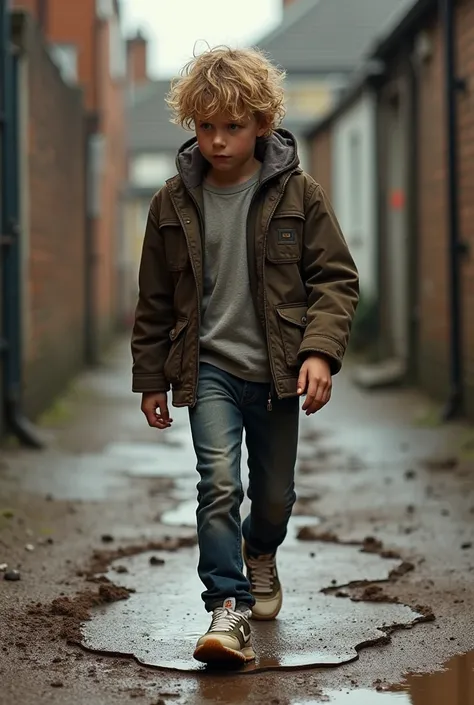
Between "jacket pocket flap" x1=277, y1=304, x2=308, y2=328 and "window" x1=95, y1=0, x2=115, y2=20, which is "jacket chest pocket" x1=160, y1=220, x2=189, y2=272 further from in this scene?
"window" x1=95, y1=0, x2=115, y2=20

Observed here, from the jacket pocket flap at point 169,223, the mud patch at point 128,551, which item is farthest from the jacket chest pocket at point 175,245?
the mud patch at point 128,551

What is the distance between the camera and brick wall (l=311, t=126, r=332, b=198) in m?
25.2

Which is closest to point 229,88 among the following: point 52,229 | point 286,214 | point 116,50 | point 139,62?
point 286,214

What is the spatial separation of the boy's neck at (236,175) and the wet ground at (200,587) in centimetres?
147

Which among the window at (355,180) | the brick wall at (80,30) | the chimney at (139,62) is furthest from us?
the chimney at (139,62)

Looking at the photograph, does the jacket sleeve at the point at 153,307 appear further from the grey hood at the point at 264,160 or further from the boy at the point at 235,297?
the grey hood at the point at 264,160

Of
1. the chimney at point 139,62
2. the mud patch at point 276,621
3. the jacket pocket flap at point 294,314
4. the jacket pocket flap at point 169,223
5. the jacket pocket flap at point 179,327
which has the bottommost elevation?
the mud patch at point 276,621

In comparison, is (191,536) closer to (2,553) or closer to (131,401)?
(2,553)

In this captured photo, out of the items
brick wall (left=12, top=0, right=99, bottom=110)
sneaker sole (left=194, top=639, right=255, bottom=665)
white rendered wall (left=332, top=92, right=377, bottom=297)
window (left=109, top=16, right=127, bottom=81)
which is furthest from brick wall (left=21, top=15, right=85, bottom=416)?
window (left=109, top=16, right=127, bottom=81)

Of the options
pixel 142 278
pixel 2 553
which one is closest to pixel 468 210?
pixel 2 553

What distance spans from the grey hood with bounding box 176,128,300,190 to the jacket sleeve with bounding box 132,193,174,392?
5.2 inches

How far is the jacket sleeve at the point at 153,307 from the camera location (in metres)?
4.45

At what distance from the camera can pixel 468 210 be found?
10.6m

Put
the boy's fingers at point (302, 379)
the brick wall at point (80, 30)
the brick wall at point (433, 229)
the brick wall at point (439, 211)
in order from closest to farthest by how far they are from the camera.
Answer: the boy's fingers at point (302, 379)
the brick wall at point (439, 211)
the brick wall at point (433, 229)
the brick wall at point (80, 30)
